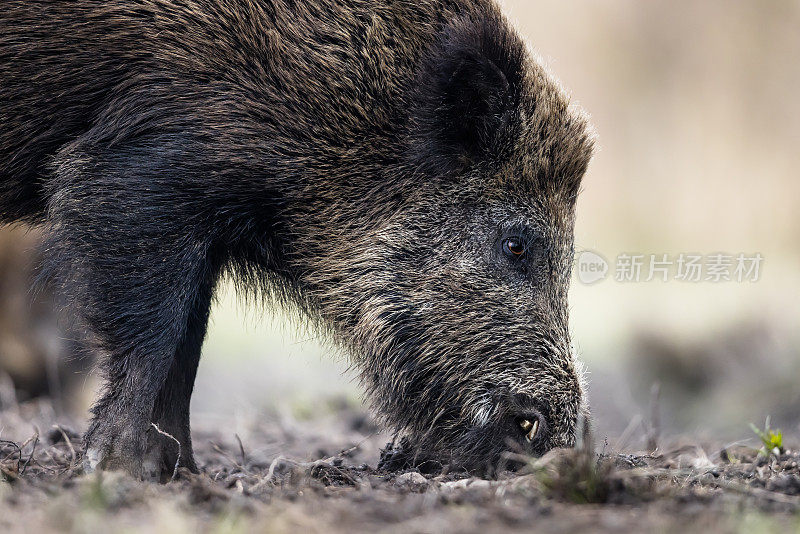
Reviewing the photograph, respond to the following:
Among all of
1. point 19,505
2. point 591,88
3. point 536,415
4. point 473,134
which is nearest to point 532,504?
point 536,415

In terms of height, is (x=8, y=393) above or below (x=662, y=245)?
below

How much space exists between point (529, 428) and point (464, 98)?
65.4 inches

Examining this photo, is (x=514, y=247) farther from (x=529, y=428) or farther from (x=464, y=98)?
(x=529, y=428)

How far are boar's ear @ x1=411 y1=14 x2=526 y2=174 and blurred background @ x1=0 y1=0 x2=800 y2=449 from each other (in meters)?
0.65

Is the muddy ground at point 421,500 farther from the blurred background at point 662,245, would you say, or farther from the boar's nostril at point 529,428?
the blurred background at point 662,245

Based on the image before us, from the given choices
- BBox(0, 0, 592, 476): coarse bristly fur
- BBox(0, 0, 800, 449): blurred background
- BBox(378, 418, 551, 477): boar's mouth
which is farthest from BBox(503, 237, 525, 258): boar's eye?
BBox(0, 0, 800, 449): blurred background

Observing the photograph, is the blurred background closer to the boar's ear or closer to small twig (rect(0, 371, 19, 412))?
small twig (rect(0, 371, 19, 412))

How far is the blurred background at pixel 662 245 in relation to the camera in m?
7.97

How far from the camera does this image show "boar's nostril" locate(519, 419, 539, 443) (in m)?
4.45

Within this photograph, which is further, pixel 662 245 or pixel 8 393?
pixel 662 245

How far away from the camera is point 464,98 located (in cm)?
480

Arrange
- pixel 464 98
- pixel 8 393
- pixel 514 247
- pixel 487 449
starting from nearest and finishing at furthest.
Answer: pixel 487 449
pixel 464 98
pixel 514 247
pixel 8 393

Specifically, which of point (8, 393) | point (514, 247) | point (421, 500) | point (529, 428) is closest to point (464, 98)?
point (514, 247)

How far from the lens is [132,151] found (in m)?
4.46
